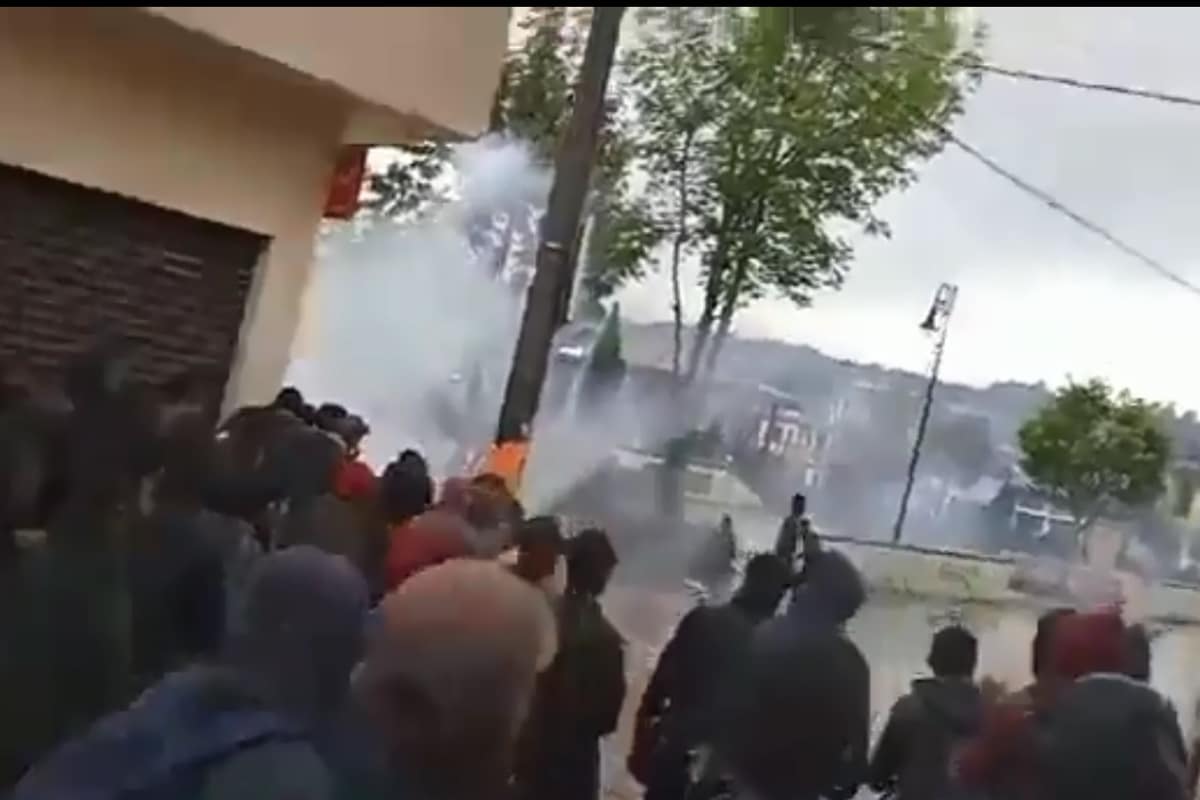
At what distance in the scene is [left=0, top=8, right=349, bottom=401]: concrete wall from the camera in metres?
3.66

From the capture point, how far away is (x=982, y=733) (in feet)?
10.8

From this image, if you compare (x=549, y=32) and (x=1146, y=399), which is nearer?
(x=549, y=32)

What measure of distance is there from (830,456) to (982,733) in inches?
151

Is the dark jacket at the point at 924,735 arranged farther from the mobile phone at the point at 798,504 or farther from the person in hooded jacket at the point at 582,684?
the mobile phone at the point at 798,504

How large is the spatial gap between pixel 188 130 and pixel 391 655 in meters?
2.14

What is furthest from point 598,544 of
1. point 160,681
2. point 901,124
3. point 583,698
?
point 901,124

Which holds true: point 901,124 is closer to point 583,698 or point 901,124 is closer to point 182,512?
point 583,698

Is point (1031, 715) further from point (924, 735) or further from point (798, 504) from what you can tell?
point (798, 504)

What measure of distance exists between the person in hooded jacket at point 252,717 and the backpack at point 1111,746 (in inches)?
41.6

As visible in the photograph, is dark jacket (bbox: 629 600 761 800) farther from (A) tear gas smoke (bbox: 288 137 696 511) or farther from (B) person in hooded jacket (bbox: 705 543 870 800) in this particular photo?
(A) tear gas smoke (bbox: 288 137 696 511)

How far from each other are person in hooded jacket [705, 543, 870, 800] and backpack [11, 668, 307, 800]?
1.69 m

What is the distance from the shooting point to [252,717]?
7.43ft

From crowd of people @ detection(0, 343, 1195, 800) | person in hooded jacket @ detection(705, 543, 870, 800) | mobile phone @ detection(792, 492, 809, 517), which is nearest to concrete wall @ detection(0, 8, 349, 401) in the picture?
crowd of people @ detection(0, 343, 1195, 800)

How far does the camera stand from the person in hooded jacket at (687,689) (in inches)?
162
